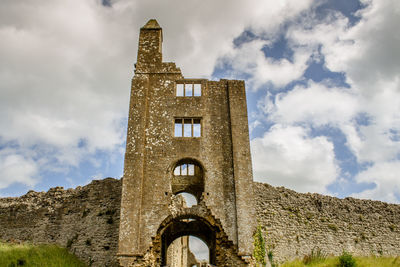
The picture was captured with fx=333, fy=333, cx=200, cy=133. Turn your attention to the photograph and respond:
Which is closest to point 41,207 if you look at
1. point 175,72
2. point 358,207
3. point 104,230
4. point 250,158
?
point 104,230

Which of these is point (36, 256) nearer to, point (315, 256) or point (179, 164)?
point (179, 164)

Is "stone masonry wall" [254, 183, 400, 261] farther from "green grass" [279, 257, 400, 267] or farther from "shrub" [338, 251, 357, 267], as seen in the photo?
"shrub" [338, 251, 357, 267]

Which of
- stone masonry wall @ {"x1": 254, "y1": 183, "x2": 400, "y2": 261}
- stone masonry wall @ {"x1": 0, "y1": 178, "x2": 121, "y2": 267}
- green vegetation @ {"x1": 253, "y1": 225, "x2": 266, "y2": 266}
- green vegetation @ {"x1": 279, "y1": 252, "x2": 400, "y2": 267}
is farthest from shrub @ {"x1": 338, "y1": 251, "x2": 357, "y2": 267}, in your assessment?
stone masonry wall @ {"x1": 0, "y1": 178, "x2": 121, "y2": 267}

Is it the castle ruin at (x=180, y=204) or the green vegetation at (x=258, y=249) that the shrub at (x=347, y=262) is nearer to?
the castle ruin at (x=180, y=204)

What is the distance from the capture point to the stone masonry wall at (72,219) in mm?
16453

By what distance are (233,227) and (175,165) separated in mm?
3804

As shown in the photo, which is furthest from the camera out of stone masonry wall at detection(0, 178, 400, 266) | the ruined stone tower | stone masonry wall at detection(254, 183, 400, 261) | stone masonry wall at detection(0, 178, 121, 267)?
stone masonry wall at detection(254, 183, 400, 261)

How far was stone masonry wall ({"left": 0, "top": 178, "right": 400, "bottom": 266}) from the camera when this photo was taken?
16734mm

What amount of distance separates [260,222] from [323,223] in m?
4.12

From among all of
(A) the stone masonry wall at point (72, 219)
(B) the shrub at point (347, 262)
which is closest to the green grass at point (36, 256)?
(A) the stone masonry wall at point (72, 219)

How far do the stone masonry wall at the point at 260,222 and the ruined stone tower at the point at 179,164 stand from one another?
3081 mm

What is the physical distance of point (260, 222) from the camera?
1700 centimetres

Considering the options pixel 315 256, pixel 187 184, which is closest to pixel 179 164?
pixel 187 184

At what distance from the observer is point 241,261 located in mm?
13555
